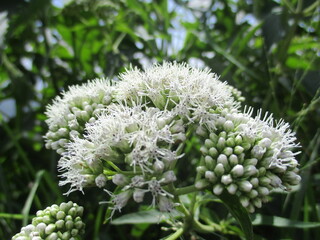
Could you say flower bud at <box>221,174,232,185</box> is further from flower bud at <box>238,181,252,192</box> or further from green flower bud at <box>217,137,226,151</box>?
green flower bud at <box>217,137,226,151</box>

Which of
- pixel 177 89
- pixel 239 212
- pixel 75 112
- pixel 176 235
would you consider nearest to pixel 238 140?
pixel 239 212

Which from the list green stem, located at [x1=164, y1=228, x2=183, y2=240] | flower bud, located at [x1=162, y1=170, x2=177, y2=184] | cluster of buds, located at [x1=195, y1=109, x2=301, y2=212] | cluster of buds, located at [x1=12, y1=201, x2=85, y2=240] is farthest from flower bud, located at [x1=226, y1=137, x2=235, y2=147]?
cluster of buds, located at [x1=12, y1=201, x2=85, y2=240]

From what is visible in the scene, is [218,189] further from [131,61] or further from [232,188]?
[131,61]

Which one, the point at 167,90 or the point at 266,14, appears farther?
the point at 266,14

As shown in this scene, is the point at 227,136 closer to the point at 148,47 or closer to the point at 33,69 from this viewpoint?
the point at 148,47

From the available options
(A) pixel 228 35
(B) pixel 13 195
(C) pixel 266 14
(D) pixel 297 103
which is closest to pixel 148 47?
(A) pixel 228 35

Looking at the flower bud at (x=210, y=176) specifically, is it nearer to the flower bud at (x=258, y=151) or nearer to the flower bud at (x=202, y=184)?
the flower bud at (x=202, y=184)

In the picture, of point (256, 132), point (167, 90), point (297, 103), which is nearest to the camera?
point (256, 132)
